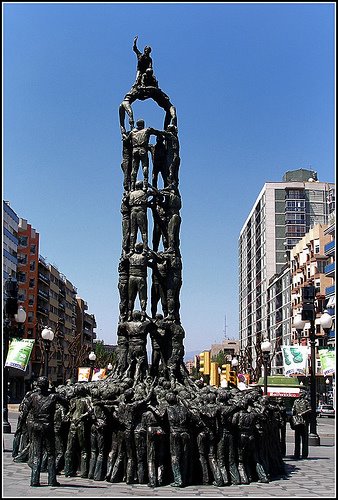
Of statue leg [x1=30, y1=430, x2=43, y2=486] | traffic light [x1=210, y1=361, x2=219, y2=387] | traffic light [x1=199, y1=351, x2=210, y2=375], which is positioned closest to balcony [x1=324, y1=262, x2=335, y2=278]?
traffic light [x1=210, y1=361, x2=219, y2=387]

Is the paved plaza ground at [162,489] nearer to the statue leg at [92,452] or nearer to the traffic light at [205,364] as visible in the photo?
the statue leg at [92,452]

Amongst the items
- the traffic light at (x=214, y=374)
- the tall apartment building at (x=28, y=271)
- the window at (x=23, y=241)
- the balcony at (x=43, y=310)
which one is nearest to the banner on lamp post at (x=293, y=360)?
the traffic light at (x=214, y=374)

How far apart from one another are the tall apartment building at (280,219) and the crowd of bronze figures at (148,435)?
74.0 m

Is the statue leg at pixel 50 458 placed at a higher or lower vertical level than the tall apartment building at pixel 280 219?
lower

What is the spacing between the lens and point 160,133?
18.8m

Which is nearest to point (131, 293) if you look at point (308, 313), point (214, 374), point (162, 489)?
point (162, 489)

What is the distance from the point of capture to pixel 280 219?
100 metres

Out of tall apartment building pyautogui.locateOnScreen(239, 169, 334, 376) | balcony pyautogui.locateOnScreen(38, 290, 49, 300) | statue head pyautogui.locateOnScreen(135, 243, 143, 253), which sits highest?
tall apartment building pyautogui.locateOnScreen(239, 169, 334, 376)

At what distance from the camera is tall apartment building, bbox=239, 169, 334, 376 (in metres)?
97.3

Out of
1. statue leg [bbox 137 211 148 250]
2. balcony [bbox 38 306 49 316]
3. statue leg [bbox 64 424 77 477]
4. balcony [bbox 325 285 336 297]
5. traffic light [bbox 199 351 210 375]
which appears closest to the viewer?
statue leg [bbox 64 424 77 477]

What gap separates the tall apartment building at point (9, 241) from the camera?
7069 cm

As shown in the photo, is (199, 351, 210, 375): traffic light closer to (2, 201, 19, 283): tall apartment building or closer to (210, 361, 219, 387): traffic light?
(210, 361, 219, 387): traffic light

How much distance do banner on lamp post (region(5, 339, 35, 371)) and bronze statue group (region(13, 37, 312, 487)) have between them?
590 centimetres

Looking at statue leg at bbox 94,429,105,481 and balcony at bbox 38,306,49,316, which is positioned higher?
balcony at bbox 38,306,49,316
